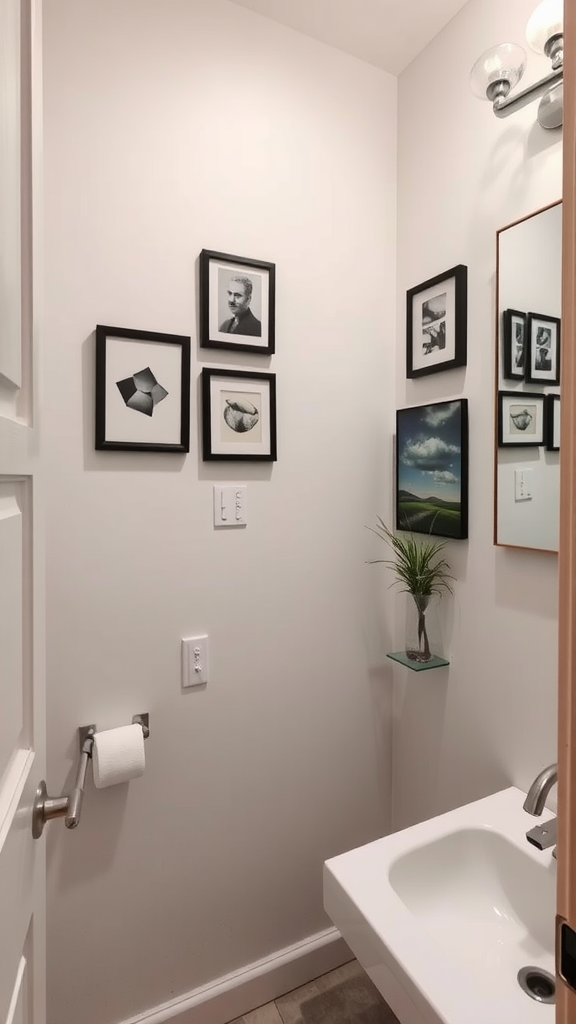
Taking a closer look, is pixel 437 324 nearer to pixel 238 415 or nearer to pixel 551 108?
pixel 551 108

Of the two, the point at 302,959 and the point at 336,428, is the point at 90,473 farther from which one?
the point at 302,959

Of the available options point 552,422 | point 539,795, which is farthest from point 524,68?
point 539,795

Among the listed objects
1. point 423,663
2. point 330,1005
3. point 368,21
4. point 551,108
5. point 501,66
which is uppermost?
point 368,21

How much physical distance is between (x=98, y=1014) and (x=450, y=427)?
5.61ft

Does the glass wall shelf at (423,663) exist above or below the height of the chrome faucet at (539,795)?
above

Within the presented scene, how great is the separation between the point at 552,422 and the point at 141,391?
941mm

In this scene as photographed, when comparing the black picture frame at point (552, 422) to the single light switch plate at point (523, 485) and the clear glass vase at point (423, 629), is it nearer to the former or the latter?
the single light switch plate at point (523, 485)

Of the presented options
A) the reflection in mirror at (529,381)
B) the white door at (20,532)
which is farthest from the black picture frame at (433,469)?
the white door at (20,532)

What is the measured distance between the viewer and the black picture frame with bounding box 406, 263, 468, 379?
1307mm

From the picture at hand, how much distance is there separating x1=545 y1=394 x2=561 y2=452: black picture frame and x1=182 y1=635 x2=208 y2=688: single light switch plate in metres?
0.95

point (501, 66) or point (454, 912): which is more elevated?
point (501, 66)

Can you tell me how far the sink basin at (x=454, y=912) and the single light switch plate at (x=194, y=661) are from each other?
52cm

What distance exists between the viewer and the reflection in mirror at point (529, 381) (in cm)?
107

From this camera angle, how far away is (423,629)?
4.59 ft
